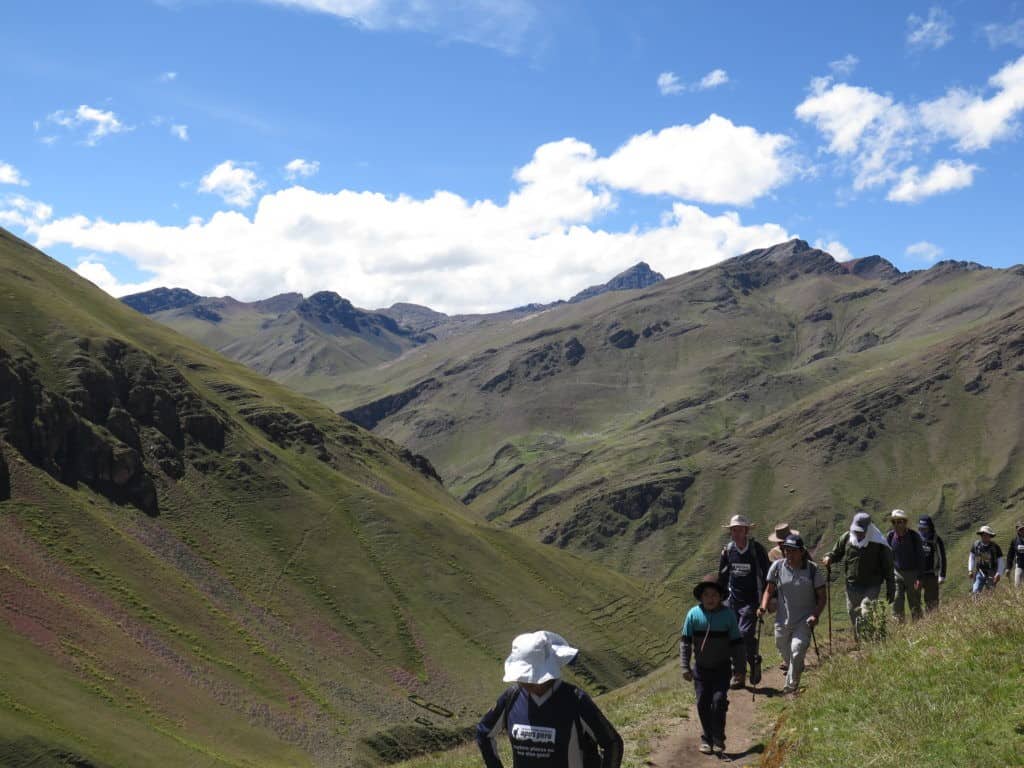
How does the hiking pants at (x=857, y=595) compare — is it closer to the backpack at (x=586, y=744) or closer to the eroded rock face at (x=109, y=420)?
the backpack at (x=586, y=744)

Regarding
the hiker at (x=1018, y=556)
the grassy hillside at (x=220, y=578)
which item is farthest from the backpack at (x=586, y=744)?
the grassy hillside at (x=220, y=578)

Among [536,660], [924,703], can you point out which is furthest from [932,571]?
[536,660]

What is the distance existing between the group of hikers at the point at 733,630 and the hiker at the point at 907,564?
24mm

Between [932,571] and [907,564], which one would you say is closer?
[907,564]

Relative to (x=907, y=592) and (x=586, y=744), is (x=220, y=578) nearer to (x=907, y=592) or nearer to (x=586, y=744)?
(x=907, y=592)

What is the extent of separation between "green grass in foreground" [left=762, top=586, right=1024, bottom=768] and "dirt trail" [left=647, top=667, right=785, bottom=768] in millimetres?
895

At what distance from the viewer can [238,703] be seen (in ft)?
291

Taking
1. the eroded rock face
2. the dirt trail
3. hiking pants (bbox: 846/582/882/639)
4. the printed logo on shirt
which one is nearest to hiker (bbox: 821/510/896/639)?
hiking pants (bbox: 846/582/882/639)

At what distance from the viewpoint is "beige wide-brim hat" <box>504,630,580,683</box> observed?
8.67m

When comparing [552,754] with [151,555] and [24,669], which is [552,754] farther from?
[151,555]

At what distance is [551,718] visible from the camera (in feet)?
29.1

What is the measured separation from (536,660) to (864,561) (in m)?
11.9

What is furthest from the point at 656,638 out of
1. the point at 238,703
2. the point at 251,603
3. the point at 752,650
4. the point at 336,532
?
the point at 752,650

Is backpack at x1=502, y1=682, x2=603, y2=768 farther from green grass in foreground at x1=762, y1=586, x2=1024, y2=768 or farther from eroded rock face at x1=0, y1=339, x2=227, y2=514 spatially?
eroded rock face at x1=0, y1=339, x2=227, y2=514
